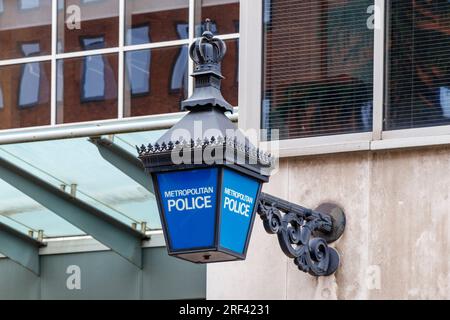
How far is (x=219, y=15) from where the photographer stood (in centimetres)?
1298

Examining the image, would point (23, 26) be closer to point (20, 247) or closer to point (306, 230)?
point (20, 247)

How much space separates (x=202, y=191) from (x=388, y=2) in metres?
2.44

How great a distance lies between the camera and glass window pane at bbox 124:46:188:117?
42.9 feet

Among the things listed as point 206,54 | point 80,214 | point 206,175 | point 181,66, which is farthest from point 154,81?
point 206,175

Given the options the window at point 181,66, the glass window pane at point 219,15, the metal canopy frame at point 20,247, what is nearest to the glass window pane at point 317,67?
the glass window pane at point 219,15

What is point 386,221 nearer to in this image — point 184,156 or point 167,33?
point 184,156

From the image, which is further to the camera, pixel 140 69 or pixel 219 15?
pixel 140 69

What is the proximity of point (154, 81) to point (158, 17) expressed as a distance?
566 millimetres

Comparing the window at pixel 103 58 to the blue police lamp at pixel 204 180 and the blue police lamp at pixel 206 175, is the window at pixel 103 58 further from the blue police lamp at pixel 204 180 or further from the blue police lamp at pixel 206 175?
the blue police lamp at pixel 204 180

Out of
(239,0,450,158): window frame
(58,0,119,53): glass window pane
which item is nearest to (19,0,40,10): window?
(58,0,119,53): glass window pane

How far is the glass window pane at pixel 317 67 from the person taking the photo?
32.3 ft

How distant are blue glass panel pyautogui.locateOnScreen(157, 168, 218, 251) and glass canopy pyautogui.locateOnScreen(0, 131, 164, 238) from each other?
4.98 m
